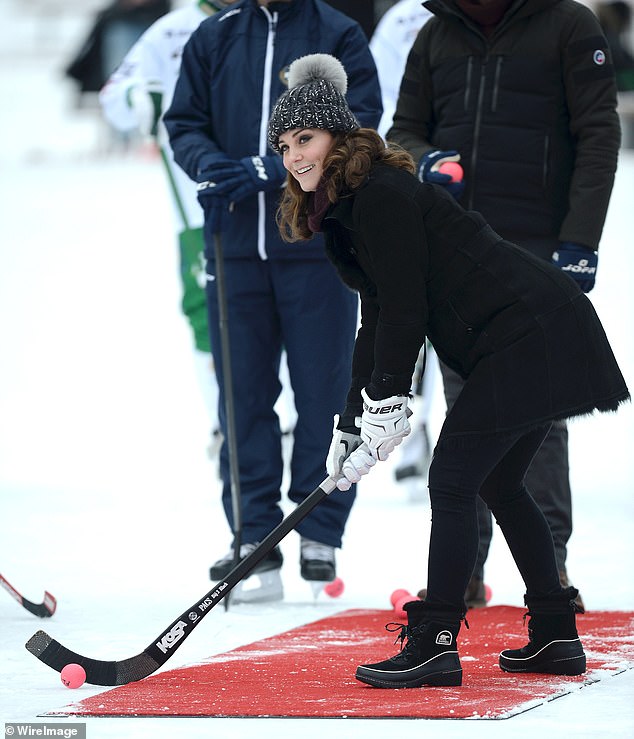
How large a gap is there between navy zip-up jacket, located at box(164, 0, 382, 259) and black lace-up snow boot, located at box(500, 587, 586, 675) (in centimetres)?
130

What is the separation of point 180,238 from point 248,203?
52.2 inches

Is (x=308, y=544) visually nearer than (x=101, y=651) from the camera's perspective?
→ No

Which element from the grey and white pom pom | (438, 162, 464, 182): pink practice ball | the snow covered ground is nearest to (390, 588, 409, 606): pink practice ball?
the snow covered ground

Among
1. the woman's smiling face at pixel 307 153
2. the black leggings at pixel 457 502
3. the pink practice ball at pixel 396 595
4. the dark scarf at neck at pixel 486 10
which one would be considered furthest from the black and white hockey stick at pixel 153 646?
the dark scarf at neck at pixel 486 10

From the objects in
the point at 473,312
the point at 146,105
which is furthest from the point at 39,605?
the point at 146,105

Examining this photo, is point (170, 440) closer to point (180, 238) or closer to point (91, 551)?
point (180, 238)

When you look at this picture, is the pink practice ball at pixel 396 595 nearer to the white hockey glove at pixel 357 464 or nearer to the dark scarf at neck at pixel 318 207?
the white hockey glove at pixel 357 464

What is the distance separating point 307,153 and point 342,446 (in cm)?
58

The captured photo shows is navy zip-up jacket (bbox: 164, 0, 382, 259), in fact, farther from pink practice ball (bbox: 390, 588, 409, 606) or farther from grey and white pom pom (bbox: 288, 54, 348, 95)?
pink practice ball (bbox: 390, 588, 409, 606)

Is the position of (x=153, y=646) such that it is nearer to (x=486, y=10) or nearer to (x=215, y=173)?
(x=215, y=173)

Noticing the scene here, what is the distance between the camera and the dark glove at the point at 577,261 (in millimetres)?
3775

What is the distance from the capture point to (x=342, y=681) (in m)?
3.09

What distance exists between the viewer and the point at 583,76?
3838 mm

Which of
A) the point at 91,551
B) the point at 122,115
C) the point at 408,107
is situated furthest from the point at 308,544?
the point at 122,115
